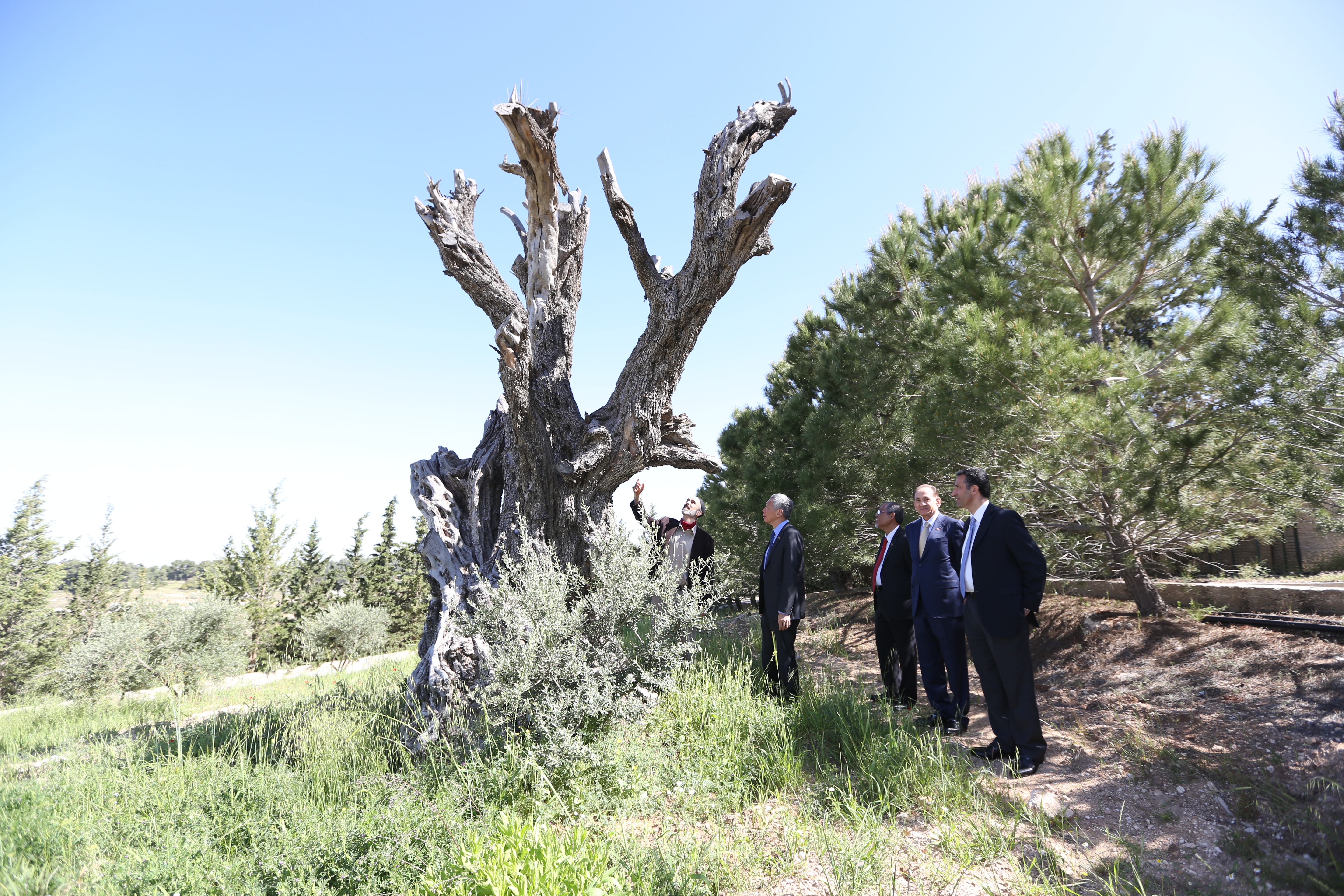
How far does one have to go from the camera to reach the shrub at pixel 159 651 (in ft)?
31.4

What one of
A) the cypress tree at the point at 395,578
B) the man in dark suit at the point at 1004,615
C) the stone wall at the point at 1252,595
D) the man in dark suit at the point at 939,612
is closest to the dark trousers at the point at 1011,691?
the man in dark suit at the point at 1004,615

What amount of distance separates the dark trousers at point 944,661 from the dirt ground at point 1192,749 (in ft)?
0.83

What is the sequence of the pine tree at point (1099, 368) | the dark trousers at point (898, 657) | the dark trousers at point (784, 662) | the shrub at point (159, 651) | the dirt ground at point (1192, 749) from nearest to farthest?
the dirt ground at point (1192, 749) → the pine tree at point (1099, 368) → the dark trousers at point (784, 662) → the dark trousers at point (898, 657) → the shrub at point (159, 651)

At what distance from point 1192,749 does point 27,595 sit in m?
33.6

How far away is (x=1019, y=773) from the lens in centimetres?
339

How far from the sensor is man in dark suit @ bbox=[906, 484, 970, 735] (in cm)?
410

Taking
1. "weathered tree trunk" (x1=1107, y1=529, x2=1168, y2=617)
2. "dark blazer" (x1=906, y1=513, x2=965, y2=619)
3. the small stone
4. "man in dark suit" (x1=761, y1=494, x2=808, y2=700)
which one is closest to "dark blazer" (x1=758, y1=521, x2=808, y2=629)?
"man in dark suit" (x1=761, y1=494, x2=808, y2=700)

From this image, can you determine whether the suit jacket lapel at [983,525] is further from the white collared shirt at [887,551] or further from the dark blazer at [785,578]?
the dark blazer at [785,578]

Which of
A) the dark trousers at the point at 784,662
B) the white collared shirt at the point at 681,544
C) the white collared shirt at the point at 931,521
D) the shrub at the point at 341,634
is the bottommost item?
the shrub at the point at 341,634

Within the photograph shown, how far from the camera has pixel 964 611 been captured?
385 cm

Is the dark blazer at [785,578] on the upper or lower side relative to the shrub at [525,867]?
upper

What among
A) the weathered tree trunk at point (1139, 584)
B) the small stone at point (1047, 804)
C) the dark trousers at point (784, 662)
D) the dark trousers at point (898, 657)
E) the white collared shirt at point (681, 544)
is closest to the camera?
the small stone at point (1047, 804)

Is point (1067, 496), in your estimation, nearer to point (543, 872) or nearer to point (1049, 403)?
point (1049, 403)

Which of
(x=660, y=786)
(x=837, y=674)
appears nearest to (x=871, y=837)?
(x=660, y=786)
